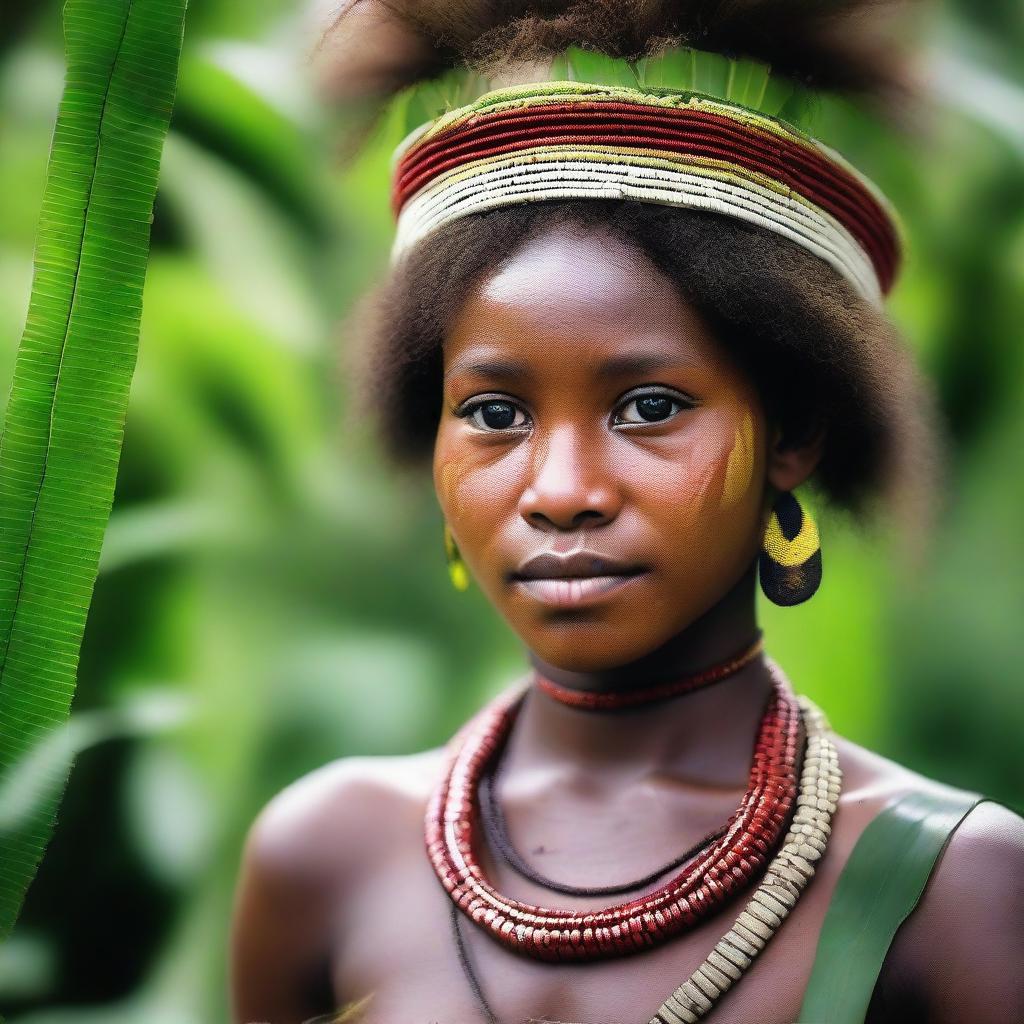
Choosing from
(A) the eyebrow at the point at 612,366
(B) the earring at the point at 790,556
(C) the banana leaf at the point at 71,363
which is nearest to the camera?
(C) the banana leaf at the point at 71,363

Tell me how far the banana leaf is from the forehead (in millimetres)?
387

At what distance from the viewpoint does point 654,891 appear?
157 cm

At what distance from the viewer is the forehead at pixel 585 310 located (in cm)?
153

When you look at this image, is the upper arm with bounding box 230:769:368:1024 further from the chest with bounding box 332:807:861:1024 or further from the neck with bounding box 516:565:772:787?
the neck with bounding box 516:565:772:787

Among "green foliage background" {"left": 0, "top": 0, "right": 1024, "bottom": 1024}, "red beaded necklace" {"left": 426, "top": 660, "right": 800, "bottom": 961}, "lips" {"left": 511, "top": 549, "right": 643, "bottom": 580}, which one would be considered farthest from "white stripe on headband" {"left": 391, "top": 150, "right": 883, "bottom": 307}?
"green foliage background" {"left": 0, "top": 0, "right": 1024, "bottom": 1024}

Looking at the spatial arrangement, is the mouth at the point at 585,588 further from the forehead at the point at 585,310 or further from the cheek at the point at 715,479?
the forehead at the point at 585,310

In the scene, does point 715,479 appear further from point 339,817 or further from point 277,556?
point 277,556

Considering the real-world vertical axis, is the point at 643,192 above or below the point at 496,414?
above

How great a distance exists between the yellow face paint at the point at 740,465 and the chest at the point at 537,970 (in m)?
0.38

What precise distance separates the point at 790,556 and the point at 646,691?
0.23m

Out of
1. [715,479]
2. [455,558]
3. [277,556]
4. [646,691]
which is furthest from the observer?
[277,556]

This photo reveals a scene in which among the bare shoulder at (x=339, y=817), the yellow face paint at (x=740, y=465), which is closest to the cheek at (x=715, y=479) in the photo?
the yellow face paint at (x=740, y=465)

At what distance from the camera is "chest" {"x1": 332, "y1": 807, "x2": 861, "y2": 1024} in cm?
150

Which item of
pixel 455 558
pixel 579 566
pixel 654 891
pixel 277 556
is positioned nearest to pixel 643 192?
pixel 579 566
